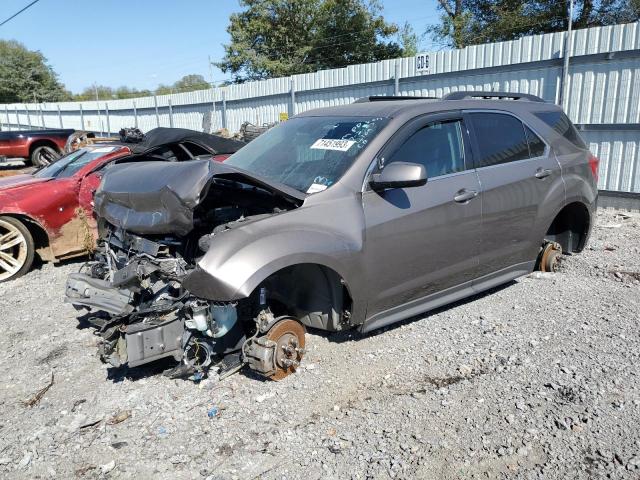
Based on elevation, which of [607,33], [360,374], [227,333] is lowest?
[360,374]

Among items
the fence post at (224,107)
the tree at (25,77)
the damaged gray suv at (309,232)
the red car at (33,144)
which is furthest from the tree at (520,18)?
the tree at (25,77)

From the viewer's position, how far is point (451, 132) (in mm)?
4156

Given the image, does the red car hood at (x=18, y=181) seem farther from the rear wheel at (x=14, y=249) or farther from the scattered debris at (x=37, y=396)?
the scattered debris at (x=37, y=396)

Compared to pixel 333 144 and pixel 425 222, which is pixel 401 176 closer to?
pixel 425 222

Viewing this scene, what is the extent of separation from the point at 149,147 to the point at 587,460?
6.12 meters

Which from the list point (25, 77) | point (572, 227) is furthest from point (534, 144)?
point (25, 77)

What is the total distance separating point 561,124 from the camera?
16.8 feet

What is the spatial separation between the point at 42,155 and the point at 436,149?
52.1ft

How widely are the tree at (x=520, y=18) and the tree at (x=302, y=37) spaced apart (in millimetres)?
5574

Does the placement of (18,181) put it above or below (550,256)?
above

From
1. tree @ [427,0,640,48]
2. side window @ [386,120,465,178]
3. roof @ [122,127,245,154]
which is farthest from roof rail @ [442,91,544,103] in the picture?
tree @ [427,0,640,48]

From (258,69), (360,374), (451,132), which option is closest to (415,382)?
(360,374)

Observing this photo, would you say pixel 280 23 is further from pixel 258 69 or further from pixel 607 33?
pixel 607 33

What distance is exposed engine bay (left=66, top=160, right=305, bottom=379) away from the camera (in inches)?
129
